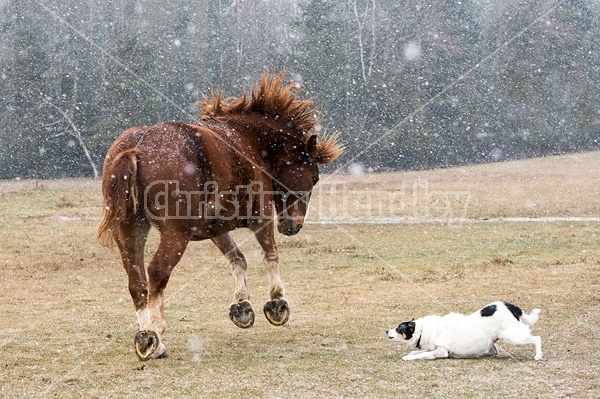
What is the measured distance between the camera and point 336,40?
43594 mm

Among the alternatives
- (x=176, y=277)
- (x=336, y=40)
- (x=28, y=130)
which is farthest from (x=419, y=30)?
(x=176, y=277)

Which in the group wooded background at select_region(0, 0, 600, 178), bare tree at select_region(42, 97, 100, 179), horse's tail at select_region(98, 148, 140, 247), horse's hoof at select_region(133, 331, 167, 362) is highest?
wooded background at select_region(0, 0, 600, 178)

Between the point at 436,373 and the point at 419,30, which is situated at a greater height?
the point at 419,30

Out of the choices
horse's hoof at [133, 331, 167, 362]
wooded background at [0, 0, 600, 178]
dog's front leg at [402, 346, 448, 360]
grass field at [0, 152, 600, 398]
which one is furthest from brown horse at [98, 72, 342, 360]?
wooded background at [0, 0, 600, 178]

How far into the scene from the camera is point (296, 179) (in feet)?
30.0

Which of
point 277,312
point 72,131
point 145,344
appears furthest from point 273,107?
point 72,131

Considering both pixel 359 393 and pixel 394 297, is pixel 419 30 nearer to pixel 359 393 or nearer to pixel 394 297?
pixel 394 297

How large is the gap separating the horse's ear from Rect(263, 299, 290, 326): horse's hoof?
79.2 inches

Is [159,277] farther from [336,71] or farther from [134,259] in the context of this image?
[336,71]

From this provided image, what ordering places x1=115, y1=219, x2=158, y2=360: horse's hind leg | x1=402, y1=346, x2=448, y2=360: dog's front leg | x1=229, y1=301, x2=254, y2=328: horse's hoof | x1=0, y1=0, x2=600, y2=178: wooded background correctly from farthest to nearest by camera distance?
1. x1=0, y1=0, x2=600, y2=178: wooded background
2. x1=229, y1=301, x2=254, y2=328: horse's hoof
3. x1=115, y1=219, x2=158, y2=360: horse's hind leg
4. x1=402, y1=346, x2=448, y2=360: dog's front leg

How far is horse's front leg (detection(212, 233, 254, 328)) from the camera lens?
806 centimetres

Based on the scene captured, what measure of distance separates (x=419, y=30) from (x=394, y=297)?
130ft

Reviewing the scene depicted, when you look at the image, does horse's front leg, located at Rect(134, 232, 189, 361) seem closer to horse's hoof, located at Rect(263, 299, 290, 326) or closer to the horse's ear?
horse's hoof, located at Rect(263, 299, 290, 326)

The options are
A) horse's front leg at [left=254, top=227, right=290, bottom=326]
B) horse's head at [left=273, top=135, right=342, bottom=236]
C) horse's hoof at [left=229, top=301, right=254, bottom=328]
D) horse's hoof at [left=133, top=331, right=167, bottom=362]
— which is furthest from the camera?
horse's head at [left=273, top=135, right=342, bottom=236]
